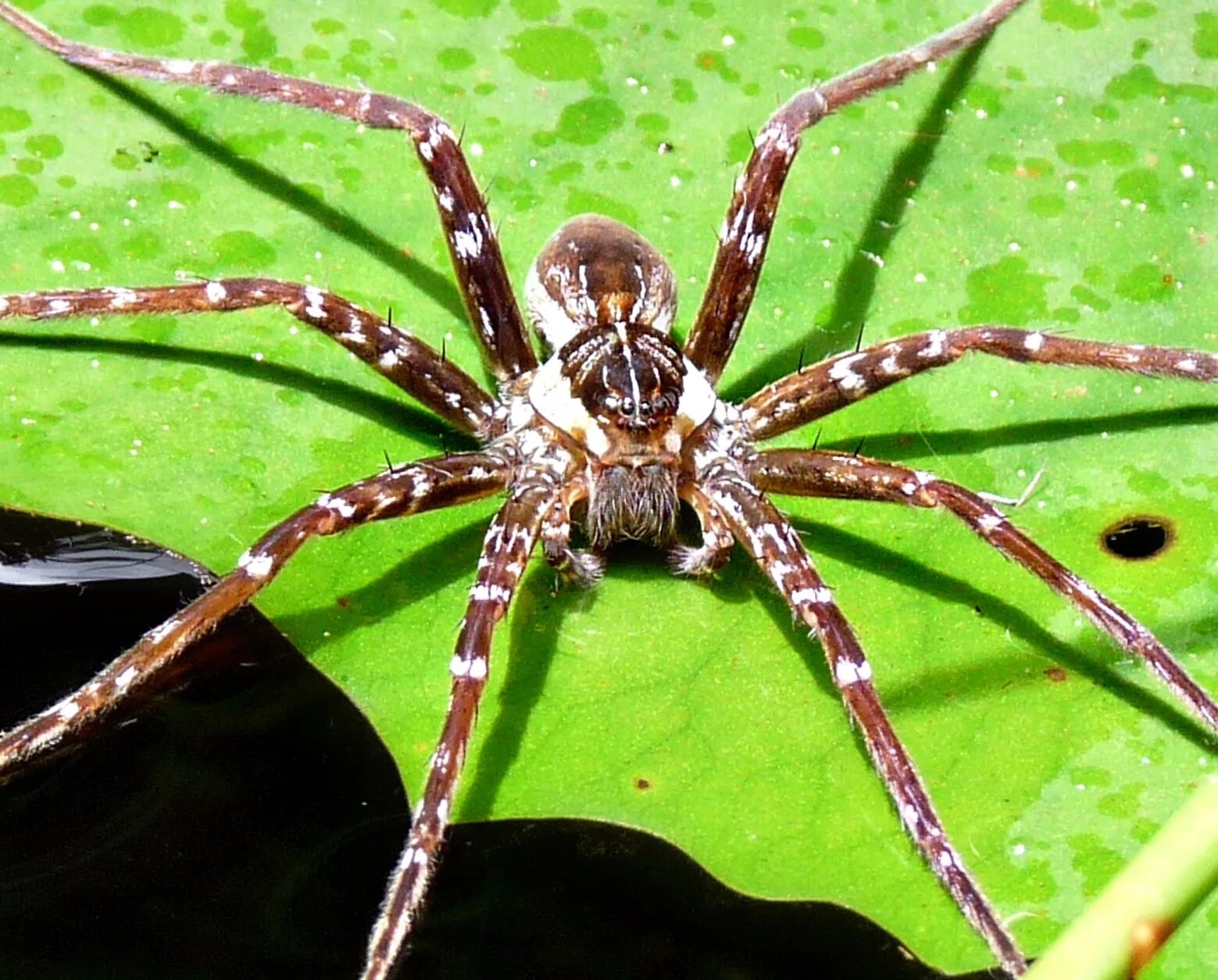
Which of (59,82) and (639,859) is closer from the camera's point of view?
(639,859)

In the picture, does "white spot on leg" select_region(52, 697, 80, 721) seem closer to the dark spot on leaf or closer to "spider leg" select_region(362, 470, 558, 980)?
A: "spider leg" select_region(362, 470, 558, 980)

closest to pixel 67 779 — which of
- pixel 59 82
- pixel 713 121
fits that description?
pixel 59 82

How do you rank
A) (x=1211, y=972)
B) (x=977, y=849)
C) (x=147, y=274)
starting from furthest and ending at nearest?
(x=147, y=274)
(x=977, y=849)
(x=1211, y=972)

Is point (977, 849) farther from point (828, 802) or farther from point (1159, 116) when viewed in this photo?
point (1159, 116)

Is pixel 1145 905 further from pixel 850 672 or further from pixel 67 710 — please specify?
pixel 67 710

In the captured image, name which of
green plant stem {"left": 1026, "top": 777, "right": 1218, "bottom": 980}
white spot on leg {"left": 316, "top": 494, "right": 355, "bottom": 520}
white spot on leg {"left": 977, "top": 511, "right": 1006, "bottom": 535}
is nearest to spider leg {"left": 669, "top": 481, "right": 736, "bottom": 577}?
white spot on leg {"left": 977, "top": 511, "right": 1006, "bottom": 535}

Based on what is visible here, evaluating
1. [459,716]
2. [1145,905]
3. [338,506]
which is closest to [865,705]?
[459,716]

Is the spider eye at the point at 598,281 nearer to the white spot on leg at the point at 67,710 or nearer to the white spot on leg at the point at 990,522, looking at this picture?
the white spot on leg at the point at 990,522
